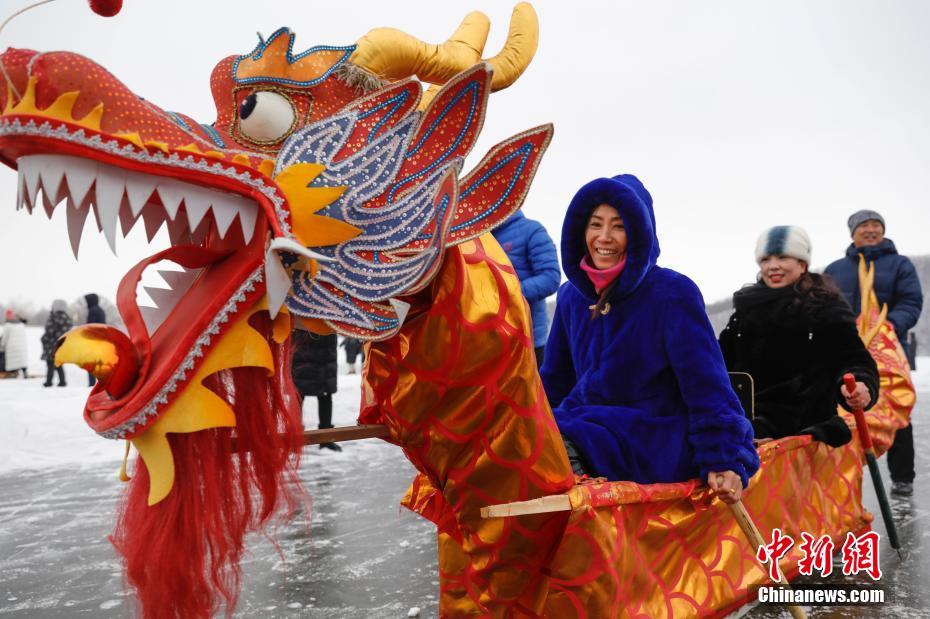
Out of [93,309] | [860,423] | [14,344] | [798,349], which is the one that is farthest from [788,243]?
[14,344]

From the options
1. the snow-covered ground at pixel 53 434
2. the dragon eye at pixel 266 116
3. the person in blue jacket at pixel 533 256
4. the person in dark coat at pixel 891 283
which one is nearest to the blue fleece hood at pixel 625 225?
the dragon eye at pixel 266 116

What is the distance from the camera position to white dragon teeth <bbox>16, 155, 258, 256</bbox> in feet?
3.40

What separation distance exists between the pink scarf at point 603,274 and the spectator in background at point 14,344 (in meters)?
12.7

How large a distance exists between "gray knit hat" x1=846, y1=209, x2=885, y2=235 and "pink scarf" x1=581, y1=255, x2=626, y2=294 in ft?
11.3

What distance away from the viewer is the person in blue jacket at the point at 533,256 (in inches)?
154

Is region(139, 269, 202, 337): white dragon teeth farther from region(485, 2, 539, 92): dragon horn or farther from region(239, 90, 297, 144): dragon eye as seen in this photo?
region(485, 2, 539, 92): dragon horn

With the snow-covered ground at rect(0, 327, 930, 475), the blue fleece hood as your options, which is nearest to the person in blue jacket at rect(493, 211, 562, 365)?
the blue fleece hood

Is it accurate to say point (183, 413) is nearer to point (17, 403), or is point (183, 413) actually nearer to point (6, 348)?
point (17, 403)

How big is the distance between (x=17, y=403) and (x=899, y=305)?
7.24 metres

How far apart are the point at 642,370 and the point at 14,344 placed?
12840 millimetres

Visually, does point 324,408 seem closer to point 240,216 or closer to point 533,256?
point 533,256

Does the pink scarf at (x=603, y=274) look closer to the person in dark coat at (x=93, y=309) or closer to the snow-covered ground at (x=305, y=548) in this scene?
the snow-covered ground at (x=305, y=548)

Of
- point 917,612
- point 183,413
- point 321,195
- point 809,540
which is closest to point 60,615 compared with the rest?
point 183,413

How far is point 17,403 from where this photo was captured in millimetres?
6805
